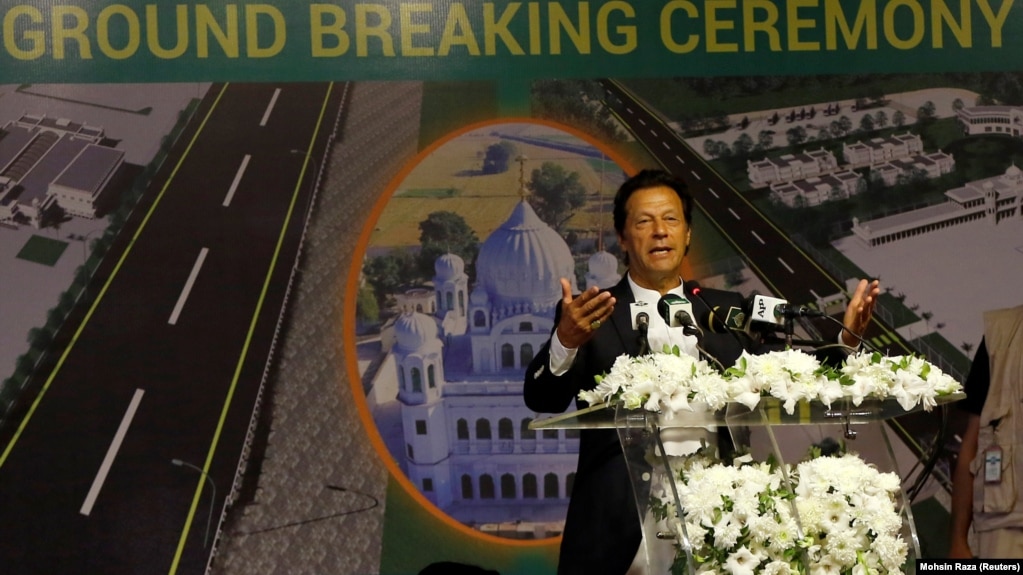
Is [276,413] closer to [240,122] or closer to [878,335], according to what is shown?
[240,122]

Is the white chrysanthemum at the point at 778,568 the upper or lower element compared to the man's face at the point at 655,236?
lower

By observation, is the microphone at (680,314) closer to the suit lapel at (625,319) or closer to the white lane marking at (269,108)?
the suit lapel at (625,319)

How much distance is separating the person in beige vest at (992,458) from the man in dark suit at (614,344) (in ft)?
6.86

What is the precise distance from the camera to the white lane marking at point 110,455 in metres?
4.38

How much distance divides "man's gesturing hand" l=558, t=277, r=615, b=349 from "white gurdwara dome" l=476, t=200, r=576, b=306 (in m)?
1.96

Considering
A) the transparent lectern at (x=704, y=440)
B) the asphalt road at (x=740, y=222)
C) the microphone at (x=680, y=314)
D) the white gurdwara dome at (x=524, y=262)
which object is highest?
the asphalt road at (x=740, y=222)

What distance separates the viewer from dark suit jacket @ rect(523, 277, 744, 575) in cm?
263

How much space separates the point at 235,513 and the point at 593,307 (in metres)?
2.35

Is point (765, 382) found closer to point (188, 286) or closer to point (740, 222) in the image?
point (740, 222)

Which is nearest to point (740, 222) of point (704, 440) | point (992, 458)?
point (992, 458)

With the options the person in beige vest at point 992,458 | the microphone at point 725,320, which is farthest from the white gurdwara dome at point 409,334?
the person in beige vest at point 992,458

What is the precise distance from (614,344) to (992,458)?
7.93ft

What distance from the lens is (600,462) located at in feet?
9.06

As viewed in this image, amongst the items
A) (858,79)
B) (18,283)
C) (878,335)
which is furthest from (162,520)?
(858,79)
